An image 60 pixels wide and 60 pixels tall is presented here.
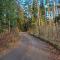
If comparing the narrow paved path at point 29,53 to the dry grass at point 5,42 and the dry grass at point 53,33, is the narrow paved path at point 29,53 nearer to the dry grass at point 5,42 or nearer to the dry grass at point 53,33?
the dry grass at point 5,42

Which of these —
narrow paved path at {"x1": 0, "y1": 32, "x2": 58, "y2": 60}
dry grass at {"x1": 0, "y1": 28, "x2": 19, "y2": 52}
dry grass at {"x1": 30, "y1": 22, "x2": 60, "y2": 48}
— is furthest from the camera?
dry grass at {"x1": 30, "y1": 22, "x2": 60, "y2": 48}

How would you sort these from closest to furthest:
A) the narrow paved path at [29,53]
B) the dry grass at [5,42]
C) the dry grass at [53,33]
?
the narrow paved path at [29,53]
the dry grass at [5,42]
the dry grass at [53,33]

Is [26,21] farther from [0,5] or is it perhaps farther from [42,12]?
[0,5]

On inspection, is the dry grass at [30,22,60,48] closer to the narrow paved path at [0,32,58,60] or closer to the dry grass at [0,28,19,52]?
the narrow paved path at [0,32,58,60]

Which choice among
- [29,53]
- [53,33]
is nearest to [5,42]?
[29,53]

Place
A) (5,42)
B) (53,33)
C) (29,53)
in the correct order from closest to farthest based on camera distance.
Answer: (29,53)
(5,42)
(53,33)

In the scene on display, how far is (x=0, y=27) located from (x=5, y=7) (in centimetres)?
174

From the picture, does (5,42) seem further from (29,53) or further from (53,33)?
(53,33)

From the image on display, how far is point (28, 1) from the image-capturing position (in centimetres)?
6025

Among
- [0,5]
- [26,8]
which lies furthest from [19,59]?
[26,8]

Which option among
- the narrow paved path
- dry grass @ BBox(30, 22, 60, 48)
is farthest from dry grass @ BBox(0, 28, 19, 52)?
dry grass @ BBox(30, 22, 60, 48)

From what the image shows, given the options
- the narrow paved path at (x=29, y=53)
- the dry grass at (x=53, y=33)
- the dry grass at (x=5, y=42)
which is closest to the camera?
the narrow paved path at (x=29, y=53)

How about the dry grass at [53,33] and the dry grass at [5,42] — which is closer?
the dry grass at [5,42]

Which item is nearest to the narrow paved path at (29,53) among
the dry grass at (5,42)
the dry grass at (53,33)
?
the dry grass at (5,42)
